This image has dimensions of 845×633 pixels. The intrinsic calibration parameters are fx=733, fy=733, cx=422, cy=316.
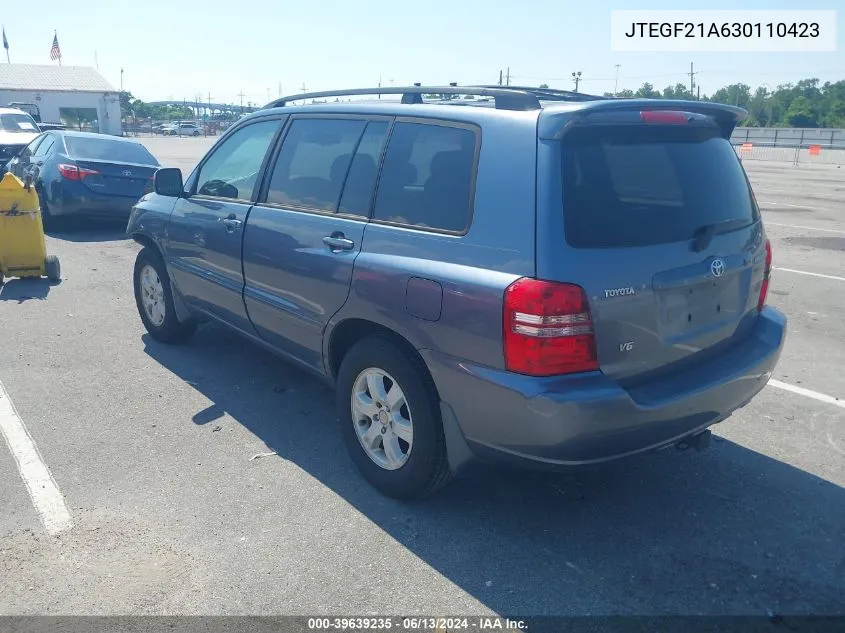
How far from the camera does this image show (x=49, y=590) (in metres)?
2.98

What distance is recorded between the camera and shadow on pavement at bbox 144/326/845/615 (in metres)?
2.97

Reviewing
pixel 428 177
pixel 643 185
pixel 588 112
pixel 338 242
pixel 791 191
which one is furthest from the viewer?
pixel 791 191

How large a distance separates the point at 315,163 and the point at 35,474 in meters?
2.27

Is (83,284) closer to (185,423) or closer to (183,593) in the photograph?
(185,423)

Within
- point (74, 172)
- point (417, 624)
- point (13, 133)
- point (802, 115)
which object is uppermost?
point (802, 115)

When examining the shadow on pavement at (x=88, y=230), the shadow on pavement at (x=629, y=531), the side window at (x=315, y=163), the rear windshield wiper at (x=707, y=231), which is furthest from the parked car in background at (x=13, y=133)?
the rear windshield wiper at (x=707, y=231)

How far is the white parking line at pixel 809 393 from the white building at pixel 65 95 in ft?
198

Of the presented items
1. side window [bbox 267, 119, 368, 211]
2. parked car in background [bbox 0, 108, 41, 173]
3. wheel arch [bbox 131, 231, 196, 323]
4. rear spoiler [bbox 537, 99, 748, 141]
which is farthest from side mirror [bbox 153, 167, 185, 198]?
parked car in background [bbox 0, 108, 41, 173]

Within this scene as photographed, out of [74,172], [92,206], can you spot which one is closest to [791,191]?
[92,206]

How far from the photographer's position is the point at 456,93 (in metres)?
3.57

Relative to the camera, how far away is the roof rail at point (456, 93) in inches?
126

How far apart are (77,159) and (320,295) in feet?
28.7

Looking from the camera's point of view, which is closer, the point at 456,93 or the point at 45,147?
the point at 456,93

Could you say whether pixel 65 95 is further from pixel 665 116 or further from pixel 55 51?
pixel 665 116
